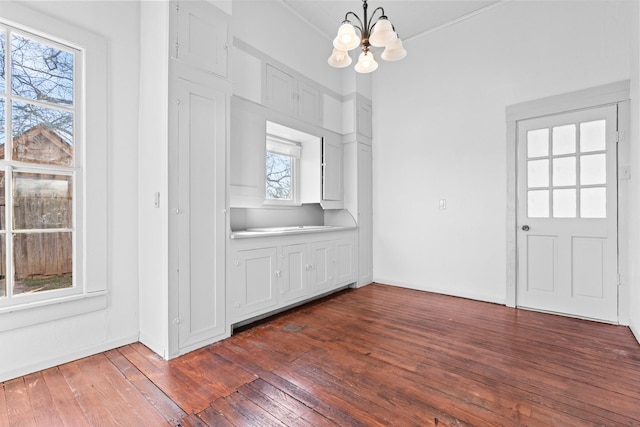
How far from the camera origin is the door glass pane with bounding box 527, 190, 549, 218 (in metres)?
3.15

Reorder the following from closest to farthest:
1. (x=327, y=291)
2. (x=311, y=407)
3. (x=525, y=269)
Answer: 1. (x=311, y=407)
2. (x=525, y=269)
3. (x=327, y=291)

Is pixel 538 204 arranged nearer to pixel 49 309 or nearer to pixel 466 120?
pixel 466 120

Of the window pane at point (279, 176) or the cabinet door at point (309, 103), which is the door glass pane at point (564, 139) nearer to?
the cabinet door at point (309, 103)

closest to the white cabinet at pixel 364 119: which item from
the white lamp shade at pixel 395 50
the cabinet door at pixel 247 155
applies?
the cabinet door at pixel 247 155

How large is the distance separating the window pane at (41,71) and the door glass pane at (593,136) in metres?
4.46

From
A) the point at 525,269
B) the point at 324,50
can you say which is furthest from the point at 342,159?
the point at 525,269

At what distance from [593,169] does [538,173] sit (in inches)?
17.1

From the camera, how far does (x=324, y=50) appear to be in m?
3.96

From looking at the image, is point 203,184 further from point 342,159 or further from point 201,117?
point 342,159

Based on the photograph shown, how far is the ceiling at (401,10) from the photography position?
3393mm

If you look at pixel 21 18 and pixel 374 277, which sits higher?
pixel 21 18

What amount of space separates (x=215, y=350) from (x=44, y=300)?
1176mm

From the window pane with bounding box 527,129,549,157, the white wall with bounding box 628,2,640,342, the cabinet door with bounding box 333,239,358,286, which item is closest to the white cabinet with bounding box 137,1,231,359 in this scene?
the cabinet door with bounding box 333,239,358,286

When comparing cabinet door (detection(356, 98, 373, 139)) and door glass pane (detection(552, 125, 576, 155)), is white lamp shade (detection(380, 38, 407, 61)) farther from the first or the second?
door glass pane (detection(552, 125, 576, 155))
